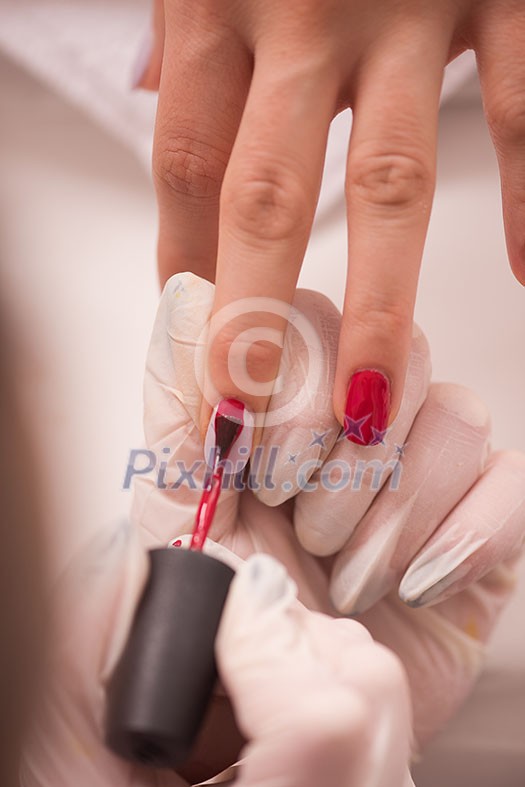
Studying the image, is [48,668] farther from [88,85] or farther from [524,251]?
[88,85]

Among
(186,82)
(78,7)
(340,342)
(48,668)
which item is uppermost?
(78,7)

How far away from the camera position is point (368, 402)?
1.63 feet

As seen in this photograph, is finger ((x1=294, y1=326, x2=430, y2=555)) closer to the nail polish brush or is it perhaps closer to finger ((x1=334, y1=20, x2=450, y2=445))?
finger ((x1=334, y1=20, x2=450, y2=445))

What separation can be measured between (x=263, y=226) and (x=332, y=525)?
199 millimetres

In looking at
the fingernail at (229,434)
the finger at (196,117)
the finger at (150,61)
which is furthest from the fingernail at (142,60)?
the fingernail at (229,434)

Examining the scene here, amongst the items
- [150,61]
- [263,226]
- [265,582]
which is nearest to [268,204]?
[263,226]

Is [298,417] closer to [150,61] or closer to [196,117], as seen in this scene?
[196,117]

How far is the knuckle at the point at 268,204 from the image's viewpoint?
0.50 meters

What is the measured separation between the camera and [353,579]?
21.5 inches

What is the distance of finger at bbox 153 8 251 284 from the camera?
56 cm

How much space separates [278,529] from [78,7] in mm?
734

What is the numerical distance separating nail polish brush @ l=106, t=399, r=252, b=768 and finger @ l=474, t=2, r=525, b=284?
34 centimetres

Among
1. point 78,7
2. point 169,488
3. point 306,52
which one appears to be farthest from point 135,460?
point 78,7

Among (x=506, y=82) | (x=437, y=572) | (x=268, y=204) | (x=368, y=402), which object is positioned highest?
(x=506, y=82)
